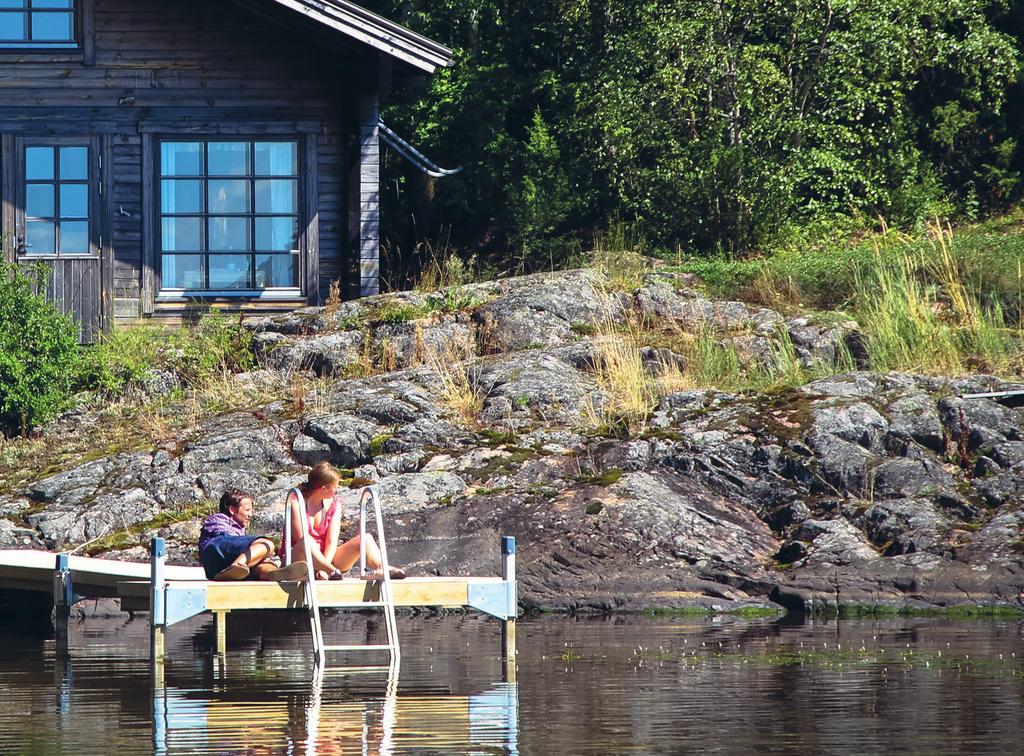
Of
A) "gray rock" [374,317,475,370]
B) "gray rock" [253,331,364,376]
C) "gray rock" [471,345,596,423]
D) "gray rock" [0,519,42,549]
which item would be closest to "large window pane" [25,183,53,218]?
"gray rock" [253,331,364,376]

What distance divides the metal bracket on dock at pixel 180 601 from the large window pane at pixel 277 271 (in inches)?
398

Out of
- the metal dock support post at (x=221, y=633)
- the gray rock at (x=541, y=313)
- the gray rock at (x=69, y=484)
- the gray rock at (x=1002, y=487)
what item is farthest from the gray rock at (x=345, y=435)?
the gray rock at (x=1002, y=487)

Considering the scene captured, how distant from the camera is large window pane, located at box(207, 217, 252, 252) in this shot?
63.0 feet

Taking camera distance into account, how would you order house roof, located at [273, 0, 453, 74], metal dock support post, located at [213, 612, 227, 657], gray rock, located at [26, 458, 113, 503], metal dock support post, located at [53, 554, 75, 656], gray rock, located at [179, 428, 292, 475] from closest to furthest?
metal dock support post, located at [213, 612, 227, 657] < metal dock support post, located at [53, 554, 75, 656] < gray rock, located at [26, 458, 113, 503] < gray rock, located at [179, 428, 292, 475] < house roof, located at [273, 0, 453, 74]

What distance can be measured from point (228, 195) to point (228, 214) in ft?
0.81

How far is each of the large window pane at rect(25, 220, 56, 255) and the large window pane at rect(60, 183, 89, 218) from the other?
0.24m

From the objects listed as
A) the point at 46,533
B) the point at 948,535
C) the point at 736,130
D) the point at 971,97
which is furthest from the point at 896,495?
the point at 971,97

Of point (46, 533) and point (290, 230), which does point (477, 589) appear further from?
point (290, 230)

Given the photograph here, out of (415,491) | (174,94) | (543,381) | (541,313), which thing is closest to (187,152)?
(174,94)

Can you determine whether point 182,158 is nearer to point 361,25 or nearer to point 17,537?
point 361,25

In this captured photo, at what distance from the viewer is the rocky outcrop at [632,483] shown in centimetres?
1294

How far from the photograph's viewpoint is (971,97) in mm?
23688

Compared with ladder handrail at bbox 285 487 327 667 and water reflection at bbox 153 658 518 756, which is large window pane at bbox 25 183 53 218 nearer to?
ladder handrail at bbox 285 487 327 667

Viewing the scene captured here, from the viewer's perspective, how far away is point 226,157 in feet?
62.8
